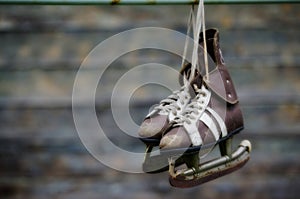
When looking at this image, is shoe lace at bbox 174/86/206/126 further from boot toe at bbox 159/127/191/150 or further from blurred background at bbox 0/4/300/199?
blurred background at bbox 0/4/300/199

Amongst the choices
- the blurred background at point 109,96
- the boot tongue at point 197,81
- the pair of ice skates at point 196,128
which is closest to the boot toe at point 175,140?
the pair of ice skates at point 196,128

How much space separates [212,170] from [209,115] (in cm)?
11

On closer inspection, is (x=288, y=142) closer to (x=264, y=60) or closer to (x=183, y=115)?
(x=264, y=60)

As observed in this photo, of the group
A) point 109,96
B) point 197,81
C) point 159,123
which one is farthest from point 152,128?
point 109,96

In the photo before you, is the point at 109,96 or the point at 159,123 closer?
the point at 159,123

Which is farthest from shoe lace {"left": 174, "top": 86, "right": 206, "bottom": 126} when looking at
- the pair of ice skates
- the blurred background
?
the blurred background

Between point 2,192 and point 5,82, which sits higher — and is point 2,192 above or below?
below

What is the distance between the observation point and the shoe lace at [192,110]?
1.09 m

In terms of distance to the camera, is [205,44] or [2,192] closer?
[205,44]

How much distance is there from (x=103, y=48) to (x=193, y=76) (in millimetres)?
888

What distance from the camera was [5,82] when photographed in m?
1.96

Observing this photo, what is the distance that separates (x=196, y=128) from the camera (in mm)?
1078

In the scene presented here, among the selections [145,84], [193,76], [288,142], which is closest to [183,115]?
[193,76]

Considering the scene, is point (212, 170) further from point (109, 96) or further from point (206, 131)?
point (109, 96)
